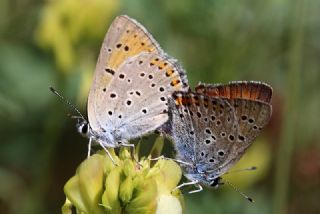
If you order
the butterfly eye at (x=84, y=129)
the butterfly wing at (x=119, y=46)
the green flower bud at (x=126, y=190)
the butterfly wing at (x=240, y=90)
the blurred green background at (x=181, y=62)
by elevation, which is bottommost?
→ the blurred green background at (x=181, y=62)

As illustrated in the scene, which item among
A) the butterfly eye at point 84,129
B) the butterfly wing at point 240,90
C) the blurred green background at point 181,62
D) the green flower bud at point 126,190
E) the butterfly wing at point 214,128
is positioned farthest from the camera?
the blurred green background at point 181,62

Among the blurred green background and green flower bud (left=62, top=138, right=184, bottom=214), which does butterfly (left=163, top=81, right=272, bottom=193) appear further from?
the blurred green background

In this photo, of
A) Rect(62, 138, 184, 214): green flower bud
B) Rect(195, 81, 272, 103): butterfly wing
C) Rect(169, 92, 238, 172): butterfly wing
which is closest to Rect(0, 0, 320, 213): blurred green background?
Rect(169, 92, 238, 172): butterfly wing

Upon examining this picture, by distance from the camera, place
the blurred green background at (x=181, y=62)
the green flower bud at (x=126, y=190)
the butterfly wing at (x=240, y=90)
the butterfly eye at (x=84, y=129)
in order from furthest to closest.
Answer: the blurred green background at (x=181, y=62)
the butterfly eye at (x=84, y=129)
the butterfly wing at (x=240, y=90)
the green flower bud at (x=126, y=190)

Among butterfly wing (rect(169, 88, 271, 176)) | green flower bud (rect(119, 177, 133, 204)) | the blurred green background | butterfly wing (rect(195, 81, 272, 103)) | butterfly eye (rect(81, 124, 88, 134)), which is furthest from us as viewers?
the blurred green background

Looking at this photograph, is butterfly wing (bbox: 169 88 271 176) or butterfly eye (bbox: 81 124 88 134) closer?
butterfly wing (bbox: 169 88 271 176)

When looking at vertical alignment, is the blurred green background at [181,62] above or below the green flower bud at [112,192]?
below

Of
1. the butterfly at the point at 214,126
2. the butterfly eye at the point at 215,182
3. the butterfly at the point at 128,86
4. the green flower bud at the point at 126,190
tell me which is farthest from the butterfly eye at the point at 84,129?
the green flower bud at the point at 126,190

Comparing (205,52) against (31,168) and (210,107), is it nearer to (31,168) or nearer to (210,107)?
(31,168)

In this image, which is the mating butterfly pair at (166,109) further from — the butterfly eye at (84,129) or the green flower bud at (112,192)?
the green flower bud at (112,192)
